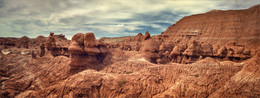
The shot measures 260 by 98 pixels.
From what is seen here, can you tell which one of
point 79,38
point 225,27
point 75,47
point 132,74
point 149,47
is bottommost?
point 132,74

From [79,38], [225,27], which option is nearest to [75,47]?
[79,38]

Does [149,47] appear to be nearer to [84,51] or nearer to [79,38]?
[84,51]

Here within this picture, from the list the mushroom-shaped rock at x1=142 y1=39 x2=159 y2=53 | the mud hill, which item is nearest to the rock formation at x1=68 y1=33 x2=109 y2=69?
the mushroom-shaped rock at x1=142 y1=39 x2=159 y2=53

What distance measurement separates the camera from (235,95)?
46.7 ft

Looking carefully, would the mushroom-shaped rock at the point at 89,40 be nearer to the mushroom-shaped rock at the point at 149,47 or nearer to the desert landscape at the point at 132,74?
the desert landscape at the point at 132,74

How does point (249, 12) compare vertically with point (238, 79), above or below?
above

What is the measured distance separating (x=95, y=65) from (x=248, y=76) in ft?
71.7

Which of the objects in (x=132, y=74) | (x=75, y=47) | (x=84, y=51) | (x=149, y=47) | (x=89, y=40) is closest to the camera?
(x=132, y=74)

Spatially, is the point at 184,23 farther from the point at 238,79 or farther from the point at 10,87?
the point at 10,87

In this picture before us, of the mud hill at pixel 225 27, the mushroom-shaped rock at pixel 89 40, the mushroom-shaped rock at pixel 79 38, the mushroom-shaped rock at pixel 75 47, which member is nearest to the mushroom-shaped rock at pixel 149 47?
the mushroom-shaped rock at pixel 89 40

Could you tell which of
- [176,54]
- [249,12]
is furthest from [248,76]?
[249,12]

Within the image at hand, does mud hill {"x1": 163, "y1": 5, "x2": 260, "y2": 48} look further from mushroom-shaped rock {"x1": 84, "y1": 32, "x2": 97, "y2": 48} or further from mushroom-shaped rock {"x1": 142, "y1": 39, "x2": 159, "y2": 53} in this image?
mushroom-shaped rock {"x1": 84, "y1": 32, "x2": 97, "y2": 48}

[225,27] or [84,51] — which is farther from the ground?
[225,27]

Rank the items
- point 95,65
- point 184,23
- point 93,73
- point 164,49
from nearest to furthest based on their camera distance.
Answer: point 93,73
point 95,65
point 164,49
point 184,23
